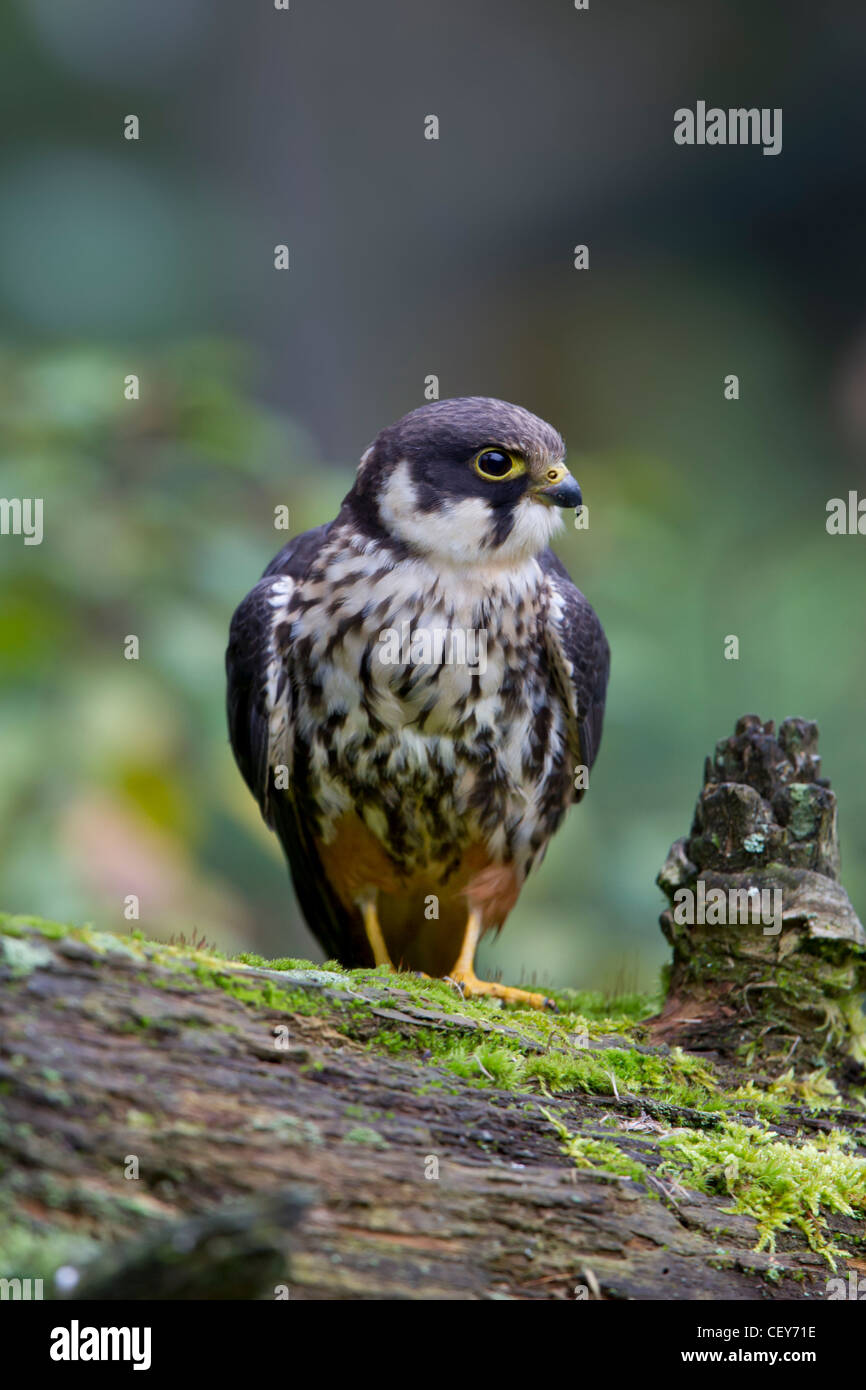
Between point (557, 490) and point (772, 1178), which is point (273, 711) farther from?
point (772, 1178)

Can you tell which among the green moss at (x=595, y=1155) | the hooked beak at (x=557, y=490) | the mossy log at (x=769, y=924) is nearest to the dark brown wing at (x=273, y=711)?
the hooked beak at (x=557, y=490)

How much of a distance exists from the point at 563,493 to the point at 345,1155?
7.39 feet

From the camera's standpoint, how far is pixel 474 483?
4.04 m

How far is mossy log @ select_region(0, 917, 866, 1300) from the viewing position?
2.13 meters

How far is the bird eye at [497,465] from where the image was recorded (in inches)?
159

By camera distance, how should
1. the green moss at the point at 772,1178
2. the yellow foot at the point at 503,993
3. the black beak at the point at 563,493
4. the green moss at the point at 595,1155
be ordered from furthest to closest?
the black beak at the point at 563,493 < the yellow foot at the point at 503,993 < the green moss at the point at 772,1178 < the green moss at the point at 595,1155

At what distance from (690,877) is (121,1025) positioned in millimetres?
1890

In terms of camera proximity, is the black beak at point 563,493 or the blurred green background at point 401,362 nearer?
the black beak at point 563,493

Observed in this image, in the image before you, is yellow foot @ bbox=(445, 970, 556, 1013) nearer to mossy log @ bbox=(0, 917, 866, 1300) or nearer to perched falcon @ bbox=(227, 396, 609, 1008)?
perched falcon @ bbox=(227, 396, 609, 1008)

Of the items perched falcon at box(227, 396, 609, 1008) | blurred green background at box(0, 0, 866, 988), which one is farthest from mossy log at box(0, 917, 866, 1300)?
blurred green background at box(0, 0, 866, 988)

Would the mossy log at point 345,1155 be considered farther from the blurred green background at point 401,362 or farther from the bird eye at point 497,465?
the bird eye at point 497,465

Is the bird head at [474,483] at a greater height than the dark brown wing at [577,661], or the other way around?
the bird head at [474,483]

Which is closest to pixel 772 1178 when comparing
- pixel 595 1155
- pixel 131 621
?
pixel 595 1155

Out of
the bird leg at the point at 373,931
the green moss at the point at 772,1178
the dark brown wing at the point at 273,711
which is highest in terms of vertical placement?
the dark brown wing at the point at 273,711
